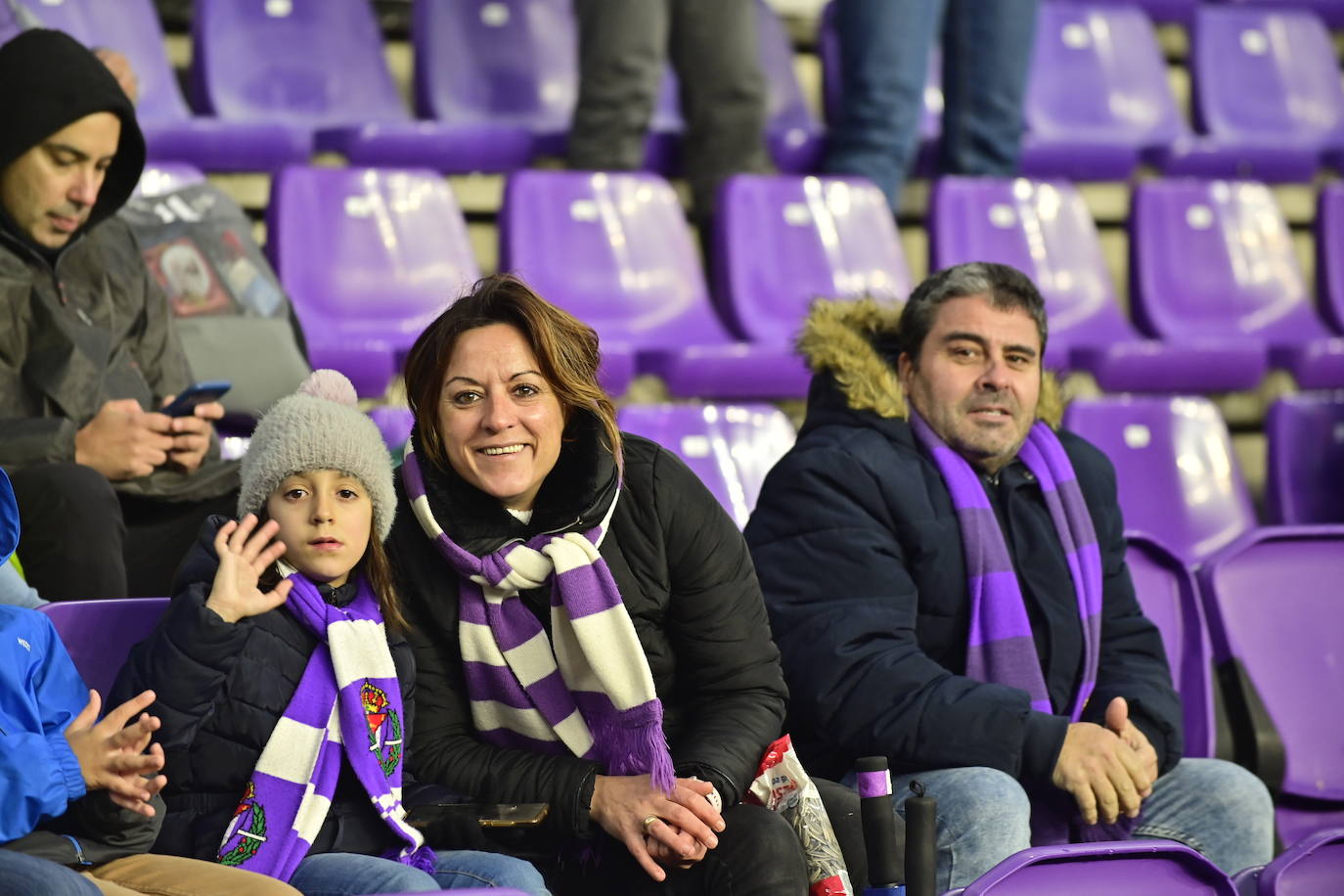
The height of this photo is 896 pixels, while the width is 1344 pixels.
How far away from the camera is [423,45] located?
4879 millimetres

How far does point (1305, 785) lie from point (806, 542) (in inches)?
41.4

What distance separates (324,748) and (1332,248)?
4078mm

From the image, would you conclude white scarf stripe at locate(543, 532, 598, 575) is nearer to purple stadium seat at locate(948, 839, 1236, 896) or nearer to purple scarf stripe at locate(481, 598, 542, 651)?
purple scarf stripe at locate(481, 598, 542, 651)

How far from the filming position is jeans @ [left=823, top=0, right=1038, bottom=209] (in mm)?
4633

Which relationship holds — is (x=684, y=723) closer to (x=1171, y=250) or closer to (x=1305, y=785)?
(x=1305, y=785)

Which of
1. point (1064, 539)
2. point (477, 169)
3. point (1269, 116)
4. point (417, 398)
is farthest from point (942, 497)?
point (1269, 116)

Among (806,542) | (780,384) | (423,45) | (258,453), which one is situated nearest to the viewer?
(258,453)

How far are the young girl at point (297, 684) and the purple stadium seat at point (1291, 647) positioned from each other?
156 centimetres

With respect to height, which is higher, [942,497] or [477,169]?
[477,169]

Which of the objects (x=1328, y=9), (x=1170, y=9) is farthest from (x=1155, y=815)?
(x=1328, y=9)

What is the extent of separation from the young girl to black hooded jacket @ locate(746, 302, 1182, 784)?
666 millimetres

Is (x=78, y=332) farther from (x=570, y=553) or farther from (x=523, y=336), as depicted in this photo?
(x=570, y=553)

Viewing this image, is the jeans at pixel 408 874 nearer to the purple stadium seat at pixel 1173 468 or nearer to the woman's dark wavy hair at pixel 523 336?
the woman's dark wavy hair at pixel 523 336

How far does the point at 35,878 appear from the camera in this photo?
1.76 metres
